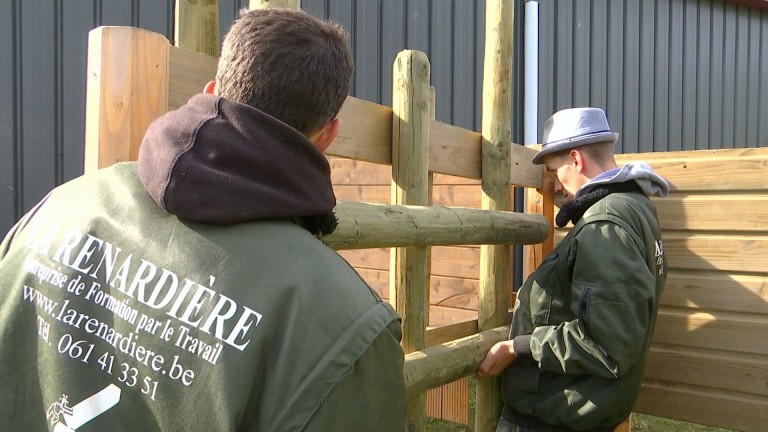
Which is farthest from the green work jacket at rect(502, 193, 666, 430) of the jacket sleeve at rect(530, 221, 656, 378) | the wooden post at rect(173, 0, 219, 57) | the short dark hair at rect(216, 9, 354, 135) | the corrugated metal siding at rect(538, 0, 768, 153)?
the corrugated metal siding at rect(538, 0, 768, 153)

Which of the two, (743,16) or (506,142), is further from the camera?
(743,16)

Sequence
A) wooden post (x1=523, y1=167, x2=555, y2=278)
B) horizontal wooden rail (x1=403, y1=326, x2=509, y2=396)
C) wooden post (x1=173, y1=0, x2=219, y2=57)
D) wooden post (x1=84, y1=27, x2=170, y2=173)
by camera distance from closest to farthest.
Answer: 1. wooden post (x1=84, y1=27, x2=170, y2=173)
2. wooden post (x1=173, y1=0, x2=219, y2=57)
3. horizontal wooden rail (x1=403, y1=326, x2=509, y2=396)
4. wooden post (x1=523, y1=167, x2=555, y2=278)

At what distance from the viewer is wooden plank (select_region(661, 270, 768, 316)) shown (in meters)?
3.38

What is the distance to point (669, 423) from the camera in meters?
5.75

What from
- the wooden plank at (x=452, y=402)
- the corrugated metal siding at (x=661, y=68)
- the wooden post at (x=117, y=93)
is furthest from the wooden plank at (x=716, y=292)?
the corrugated metal siding at (x=661, y=68)

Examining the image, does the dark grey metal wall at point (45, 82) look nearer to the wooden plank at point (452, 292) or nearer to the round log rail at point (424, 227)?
the wooden plank at point (452, 292)

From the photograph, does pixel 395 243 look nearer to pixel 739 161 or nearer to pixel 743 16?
pixel 739 161

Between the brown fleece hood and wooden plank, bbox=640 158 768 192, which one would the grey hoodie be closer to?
wooden plank, bbox=640 158 768 192

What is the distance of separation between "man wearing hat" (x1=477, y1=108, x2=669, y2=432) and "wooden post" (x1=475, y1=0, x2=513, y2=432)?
0.16m

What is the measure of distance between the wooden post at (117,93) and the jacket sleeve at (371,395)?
82 cm

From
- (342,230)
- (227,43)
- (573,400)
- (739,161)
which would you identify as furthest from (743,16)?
(227,43)

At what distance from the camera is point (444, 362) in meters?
2.72

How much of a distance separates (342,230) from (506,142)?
1.50 meters

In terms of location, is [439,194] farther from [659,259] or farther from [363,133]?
[363,133]
